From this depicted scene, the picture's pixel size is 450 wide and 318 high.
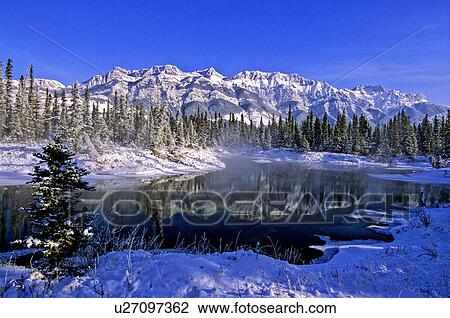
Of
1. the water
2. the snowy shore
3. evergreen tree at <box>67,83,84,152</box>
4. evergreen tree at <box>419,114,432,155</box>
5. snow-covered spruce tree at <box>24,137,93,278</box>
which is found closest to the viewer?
snow-covered spruce tree at <box>24,137,93,278</box>

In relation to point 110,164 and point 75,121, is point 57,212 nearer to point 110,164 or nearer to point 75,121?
point 110,164

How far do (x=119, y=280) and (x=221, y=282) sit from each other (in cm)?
219

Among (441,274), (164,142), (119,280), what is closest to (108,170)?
(164,142)

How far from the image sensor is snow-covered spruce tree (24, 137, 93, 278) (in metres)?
8.01

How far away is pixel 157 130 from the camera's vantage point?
60.2 m

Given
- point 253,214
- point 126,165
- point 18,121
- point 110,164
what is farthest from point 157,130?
point 253,214

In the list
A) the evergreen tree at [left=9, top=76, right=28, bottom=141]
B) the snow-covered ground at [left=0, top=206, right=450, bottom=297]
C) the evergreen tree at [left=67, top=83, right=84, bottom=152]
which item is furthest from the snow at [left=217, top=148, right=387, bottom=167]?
the snow-covered ground at [left=0, top=206, right=450, bottom=297]

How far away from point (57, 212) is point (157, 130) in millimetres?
53144

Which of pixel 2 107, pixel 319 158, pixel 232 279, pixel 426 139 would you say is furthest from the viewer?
pixel 426 139

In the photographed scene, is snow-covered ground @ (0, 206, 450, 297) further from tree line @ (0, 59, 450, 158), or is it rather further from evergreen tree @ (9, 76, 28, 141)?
evergreen tree @ (9, 76, 28, 141)

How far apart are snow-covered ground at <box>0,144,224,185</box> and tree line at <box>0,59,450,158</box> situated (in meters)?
5.92

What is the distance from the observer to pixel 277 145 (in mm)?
116875

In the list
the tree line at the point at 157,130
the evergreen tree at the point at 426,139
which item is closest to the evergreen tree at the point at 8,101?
the tree line at the point at 157,130

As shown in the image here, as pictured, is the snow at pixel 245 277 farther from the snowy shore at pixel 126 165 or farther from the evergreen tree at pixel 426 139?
the evergreen tree at pixel 426 139
